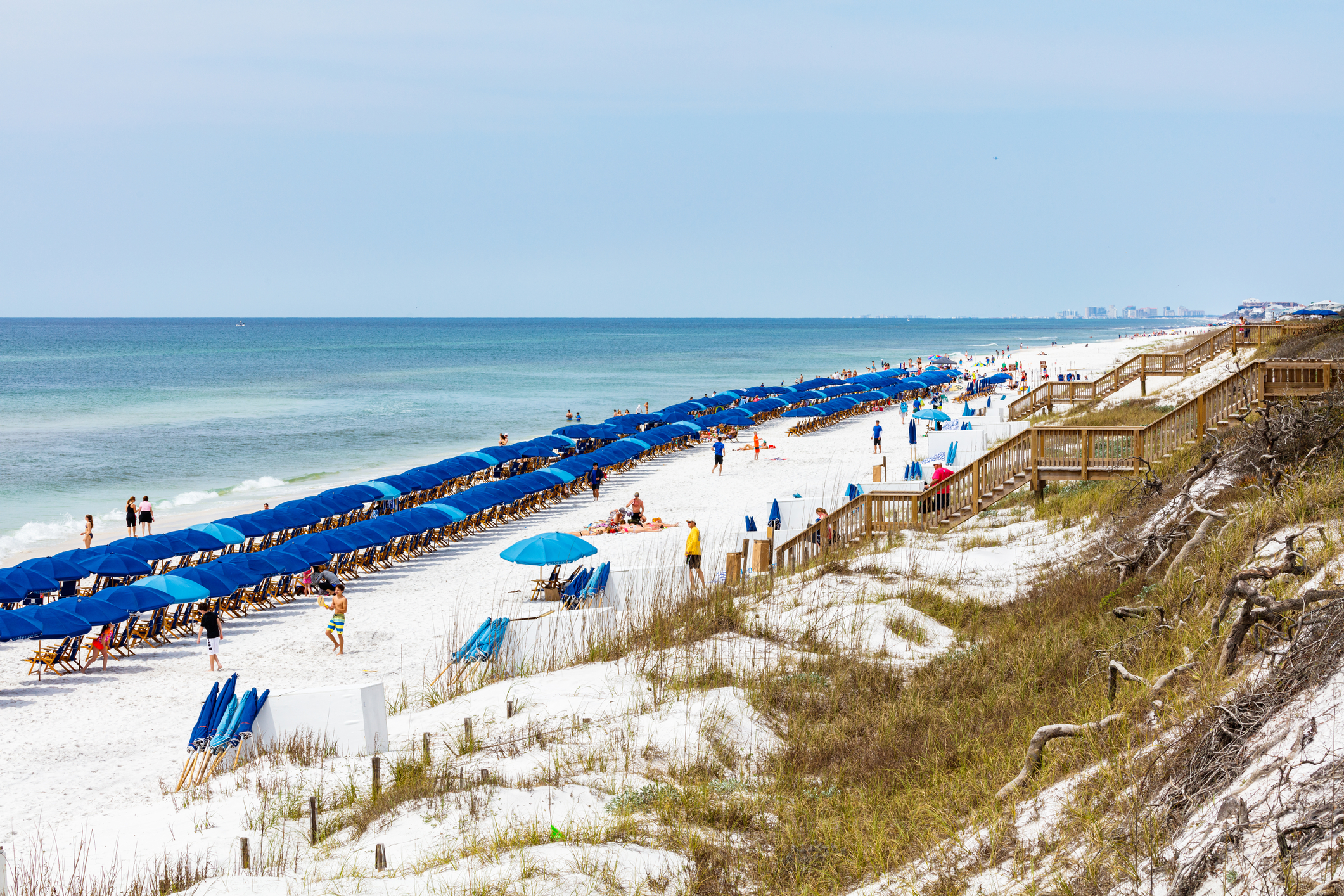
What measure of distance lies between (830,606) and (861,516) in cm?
521

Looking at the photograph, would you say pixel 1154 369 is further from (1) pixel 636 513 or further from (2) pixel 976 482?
(2) pixel 976 482

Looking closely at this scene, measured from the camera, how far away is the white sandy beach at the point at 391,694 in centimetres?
618

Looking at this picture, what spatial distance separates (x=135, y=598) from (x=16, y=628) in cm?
146

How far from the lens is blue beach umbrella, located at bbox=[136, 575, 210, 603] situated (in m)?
14.5

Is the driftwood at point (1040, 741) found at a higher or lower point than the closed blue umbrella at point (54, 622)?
higher

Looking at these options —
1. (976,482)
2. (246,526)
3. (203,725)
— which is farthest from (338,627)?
(976,482)

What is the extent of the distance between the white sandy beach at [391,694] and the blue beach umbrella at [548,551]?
803mm

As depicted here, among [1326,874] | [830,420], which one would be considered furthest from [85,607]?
[830,420]

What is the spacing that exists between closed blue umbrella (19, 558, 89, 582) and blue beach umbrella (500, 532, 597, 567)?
7.05 m

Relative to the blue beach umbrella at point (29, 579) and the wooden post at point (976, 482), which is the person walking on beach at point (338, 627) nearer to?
the blue beach umbrella at point (29, 579)

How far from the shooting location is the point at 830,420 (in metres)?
43.3

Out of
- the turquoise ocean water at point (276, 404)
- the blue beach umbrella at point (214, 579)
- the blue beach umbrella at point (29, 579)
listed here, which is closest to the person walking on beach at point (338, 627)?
the blue beach umbrella at point (214, 579)

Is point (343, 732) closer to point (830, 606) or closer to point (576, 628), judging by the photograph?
point (576, 628)

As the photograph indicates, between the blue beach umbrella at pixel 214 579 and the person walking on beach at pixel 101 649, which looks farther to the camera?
the blue beach umbrella at pixel 214 579
